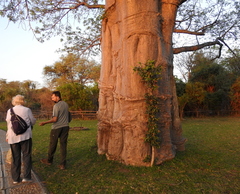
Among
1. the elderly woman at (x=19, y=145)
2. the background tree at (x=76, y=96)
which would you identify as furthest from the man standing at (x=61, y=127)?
the background tree at (x=76, y=96)

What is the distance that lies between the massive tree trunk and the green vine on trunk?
18 cm

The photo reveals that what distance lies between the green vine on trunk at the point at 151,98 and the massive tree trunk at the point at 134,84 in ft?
0.58

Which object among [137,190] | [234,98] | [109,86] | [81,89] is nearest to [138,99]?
[109,86]

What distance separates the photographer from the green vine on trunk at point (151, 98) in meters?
5.07

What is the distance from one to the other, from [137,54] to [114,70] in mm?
1134

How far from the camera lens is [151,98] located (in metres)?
5.19

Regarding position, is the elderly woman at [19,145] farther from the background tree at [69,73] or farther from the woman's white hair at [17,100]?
the background tree at [69,73]

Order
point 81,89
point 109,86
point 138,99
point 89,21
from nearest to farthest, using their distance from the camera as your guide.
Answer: point 138,99, point 109,86, point 89,21, point 81,89

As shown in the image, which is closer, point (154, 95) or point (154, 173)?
point (154, 173)

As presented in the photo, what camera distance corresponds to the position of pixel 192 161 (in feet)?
18.5

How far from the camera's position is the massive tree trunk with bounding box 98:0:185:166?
531 centimetres

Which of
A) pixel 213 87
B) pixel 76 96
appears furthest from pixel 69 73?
pixel 213 87

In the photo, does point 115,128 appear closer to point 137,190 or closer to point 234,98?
point 137,190

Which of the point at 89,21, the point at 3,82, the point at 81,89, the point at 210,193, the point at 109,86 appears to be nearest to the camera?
the point at 210,193
